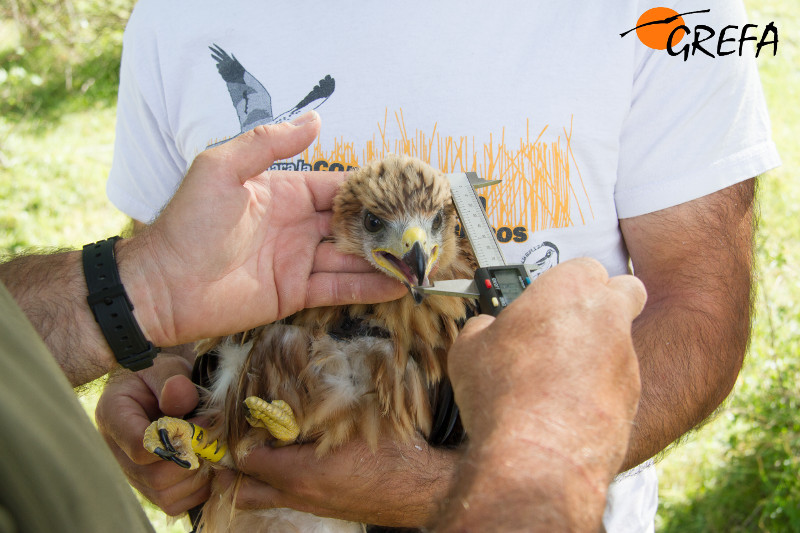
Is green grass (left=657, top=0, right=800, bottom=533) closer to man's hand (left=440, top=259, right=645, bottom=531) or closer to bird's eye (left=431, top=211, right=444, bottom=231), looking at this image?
bird's eye (left=431, top=211, right=444, bottom=231)

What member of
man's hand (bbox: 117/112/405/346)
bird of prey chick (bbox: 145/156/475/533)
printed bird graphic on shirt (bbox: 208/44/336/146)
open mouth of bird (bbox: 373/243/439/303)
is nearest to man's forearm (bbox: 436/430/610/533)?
open mouth of bird (bbox: 373/243/439/303)

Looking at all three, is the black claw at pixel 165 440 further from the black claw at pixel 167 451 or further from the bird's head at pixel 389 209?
A: the bird's head at pixel 389 209

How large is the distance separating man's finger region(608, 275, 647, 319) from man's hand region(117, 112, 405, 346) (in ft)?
3.01

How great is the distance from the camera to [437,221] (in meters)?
2.48

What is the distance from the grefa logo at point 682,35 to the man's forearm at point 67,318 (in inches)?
85.1

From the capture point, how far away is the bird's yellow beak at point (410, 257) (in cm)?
212

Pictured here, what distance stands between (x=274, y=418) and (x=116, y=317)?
64 cm

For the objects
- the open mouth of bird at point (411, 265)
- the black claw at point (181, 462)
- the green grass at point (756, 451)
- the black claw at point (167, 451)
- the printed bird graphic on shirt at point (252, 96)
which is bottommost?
the green grass at point (756, 451)

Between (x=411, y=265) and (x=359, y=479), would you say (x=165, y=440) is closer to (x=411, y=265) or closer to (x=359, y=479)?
(x=359, y=479)

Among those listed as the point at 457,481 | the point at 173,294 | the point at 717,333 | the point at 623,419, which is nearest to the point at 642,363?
the point at 717,333

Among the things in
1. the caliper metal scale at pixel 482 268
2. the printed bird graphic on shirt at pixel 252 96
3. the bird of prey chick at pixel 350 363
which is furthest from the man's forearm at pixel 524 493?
the printed bird graphic on shirt at pixel 252 96

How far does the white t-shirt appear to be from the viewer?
89.5 inches

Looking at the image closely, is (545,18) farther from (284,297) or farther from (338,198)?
(284,297)

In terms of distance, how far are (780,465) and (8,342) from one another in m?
4.46
